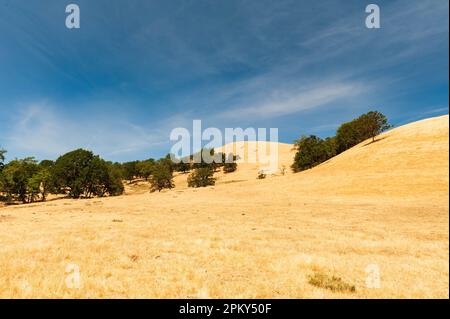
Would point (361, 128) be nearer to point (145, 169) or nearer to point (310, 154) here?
point (310, 154)

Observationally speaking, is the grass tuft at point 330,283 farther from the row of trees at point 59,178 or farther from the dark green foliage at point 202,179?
the dark green foliage at point 202,179

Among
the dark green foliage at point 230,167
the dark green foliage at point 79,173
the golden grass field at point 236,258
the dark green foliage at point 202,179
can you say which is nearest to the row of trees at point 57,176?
the dark green foliage at point 79,173

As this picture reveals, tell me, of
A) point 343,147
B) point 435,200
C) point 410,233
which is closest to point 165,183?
point 343,147

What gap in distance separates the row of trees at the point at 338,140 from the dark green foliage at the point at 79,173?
77092 mm

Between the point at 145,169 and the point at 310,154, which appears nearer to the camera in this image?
the point at 310,154

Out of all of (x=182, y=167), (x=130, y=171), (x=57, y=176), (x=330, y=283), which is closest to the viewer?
(x=330, y=283)

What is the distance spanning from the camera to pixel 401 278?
11.4 meters

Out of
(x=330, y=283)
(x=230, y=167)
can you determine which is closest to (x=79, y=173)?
(x=230, y=167)

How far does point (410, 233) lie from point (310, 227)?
723 cm

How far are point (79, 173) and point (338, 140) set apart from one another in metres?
105

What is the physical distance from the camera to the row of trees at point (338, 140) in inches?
4040

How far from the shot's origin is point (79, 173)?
3794 inches

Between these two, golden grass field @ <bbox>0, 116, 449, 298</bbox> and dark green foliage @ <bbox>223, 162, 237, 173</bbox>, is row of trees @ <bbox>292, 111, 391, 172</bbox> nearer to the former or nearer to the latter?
dark green foliage @ <bbox>223, 162, 237, 173</bbox>
